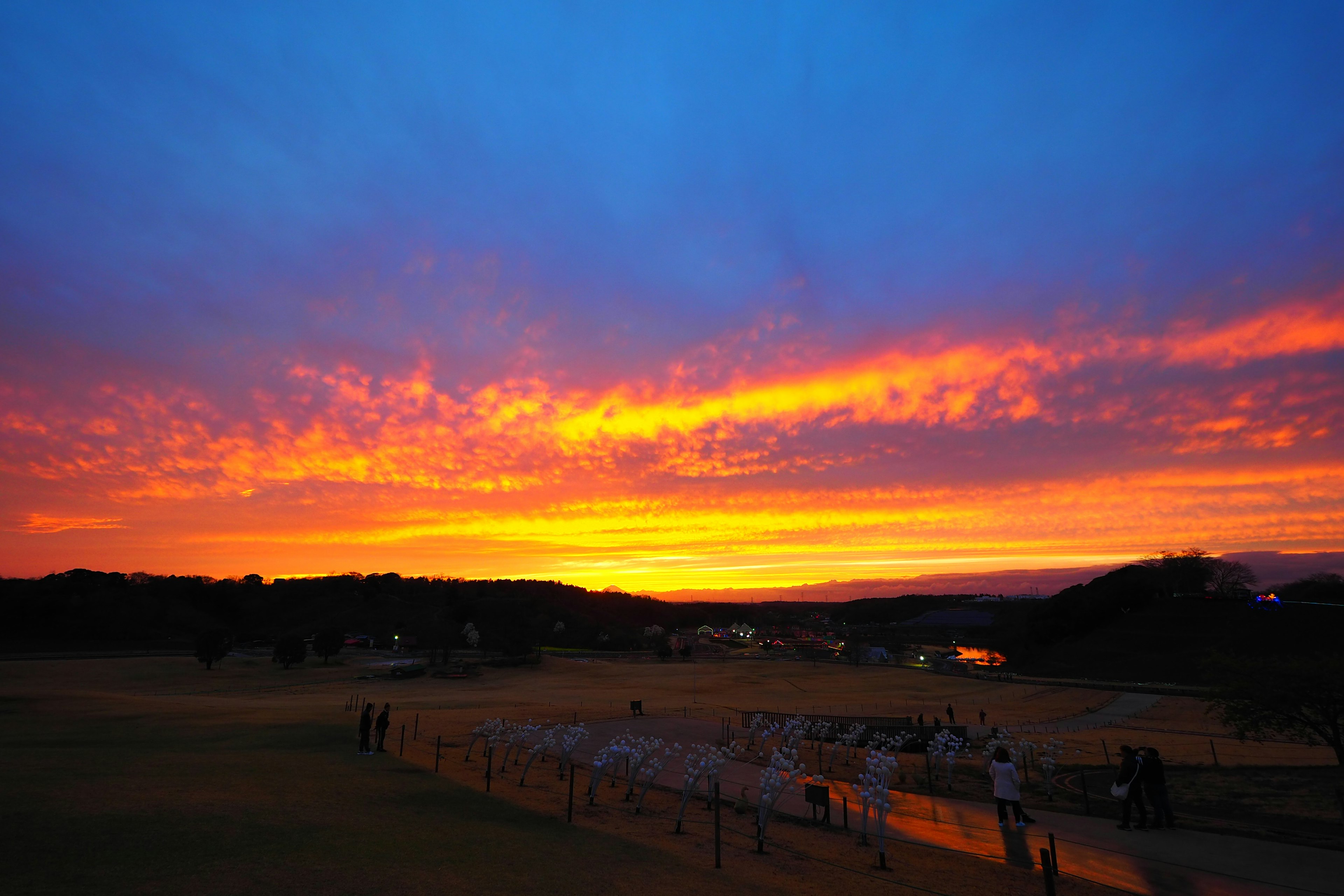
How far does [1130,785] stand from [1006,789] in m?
2.79

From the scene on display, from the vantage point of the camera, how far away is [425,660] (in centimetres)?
8800

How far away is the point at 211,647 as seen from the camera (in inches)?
2889

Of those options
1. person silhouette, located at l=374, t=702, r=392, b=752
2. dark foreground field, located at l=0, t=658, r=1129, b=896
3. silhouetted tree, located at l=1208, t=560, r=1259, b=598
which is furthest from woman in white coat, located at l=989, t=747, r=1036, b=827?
silhouetted tree, located at l=1208, t=560, r=1259, b=598

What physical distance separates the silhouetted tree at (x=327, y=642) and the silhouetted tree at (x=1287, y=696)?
89.8 meters

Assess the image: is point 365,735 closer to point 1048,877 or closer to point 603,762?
point 603,762

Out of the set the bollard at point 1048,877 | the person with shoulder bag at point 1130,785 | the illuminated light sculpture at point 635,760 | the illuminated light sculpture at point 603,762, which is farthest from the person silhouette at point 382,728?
the person with shoulder bag at point 1130,785

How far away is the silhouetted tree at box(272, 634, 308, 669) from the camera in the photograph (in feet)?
256

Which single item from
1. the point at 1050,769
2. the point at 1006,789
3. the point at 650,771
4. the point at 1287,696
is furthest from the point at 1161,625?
the point at 650,771

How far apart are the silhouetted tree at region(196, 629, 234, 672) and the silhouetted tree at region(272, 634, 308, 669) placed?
5.83 meters

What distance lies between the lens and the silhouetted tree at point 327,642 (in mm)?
82562

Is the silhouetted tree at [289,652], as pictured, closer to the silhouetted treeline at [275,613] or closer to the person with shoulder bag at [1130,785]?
the silhouetted treeline at [275,613]

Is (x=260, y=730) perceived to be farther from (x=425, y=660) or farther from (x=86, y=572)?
(x=86, y=572)

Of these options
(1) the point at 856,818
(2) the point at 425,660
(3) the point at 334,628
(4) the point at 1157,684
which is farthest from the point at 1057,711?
(3) the point at 334,628

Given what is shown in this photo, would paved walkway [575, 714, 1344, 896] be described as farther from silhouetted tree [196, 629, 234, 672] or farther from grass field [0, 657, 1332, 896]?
silhouetted tree [196, 629, 234, 672]
